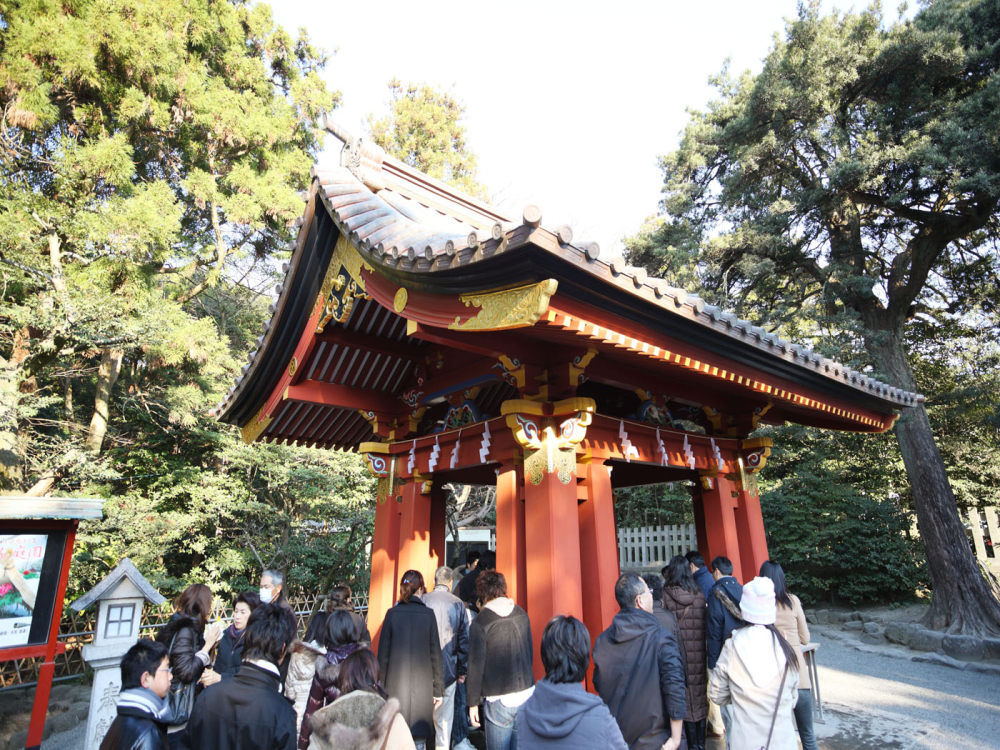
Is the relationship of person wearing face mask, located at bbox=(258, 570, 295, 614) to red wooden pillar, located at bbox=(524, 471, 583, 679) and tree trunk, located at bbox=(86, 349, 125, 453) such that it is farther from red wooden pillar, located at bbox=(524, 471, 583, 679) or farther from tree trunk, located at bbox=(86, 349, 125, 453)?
tree trunk, located at bbox=(86, 349, 125, 453)

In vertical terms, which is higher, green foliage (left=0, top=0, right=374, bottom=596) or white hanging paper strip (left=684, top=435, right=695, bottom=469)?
green foliage (left=0, top=0, right=374, bottom=596)

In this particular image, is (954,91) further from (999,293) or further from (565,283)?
(565,283)

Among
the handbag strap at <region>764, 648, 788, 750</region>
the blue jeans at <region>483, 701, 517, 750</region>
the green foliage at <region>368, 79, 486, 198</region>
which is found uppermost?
the green foliage at <region>368, 79, 486, 198</region>

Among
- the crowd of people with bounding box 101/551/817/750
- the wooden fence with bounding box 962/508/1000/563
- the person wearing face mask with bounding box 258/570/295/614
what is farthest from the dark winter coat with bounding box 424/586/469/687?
the wooden fence with bounding box 962/508/1000/563

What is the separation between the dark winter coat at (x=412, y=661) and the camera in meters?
3.55

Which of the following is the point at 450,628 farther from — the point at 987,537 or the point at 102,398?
the point at 987,537

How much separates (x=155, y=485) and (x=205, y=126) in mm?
8148

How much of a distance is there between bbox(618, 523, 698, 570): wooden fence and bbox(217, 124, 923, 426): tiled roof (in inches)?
264

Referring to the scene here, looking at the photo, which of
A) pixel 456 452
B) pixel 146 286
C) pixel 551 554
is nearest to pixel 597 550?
pixel 551 554

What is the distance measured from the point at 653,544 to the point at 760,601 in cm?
1038

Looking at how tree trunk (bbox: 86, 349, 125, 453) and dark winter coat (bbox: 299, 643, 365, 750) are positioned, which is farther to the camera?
tree trunk (bbox: 86, 349, 125, 453)

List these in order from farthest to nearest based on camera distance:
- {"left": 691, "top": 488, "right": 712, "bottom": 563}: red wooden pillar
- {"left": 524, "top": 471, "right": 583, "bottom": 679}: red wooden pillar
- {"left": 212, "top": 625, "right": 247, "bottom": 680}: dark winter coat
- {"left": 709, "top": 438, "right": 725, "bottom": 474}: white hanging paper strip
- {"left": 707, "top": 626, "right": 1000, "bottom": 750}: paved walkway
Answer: {"left": 691, "top": 488, "right": 712, "bottom": 563}: red wooden pillar
{"left": 709, "top": 438, "right": 725, "bottom": 474}: white hanging paper strip
{"left": 707, "top": 626, "right": 1000, "bottom": 750}: paved walkway
{"left": 524, "top": 471, "right": 583, "bottom": 679}: red wooden pillar
{"left": 212, "top": 625, "right": 247, "bottom": 680}: dark winter coat

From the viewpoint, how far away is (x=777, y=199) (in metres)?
11.6

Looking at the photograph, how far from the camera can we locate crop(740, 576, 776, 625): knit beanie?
9.11 ft
